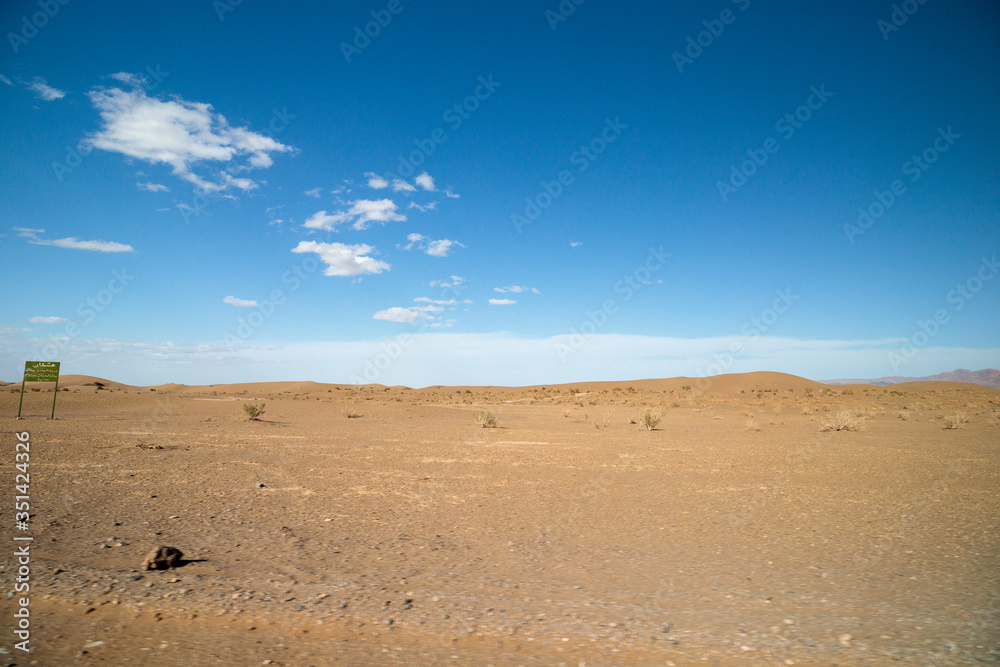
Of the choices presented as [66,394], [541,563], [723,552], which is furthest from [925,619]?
[66,394]

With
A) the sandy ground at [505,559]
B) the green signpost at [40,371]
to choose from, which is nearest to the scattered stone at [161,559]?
the sandy ground at [505,559]

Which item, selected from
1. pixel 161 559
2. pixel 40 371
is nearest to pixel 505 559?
pixel 161 559

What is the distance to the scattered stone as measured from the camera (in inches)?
215

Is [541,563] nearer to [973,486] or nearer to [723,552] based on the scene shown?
[723,552]

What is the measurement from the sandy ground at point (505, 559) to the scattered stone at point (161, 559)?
Result: 5.2 inches

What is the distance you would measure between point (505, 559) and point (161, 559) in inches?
150

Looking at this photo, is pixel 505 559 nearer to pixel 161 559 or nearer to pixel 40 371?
pixel 161 559

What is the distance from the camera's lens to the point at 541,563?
6148mm

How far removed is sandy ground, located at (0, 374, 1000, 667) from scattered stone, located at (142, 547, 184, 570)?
0.43ft

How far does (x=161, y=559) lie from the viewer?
551 centimetres

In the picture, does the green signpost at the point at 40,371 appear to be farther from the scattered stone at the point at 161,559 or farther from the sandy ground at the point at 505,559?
the scattered stone at the point at 161,559

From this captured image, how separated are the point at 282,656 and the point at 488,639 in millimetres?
1586

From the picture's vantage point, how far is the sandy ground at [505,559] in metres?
4.11

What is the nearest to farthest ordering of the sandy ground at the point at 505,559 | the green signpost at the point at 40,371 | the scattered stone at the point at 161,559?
the sandy ground at the point at 505,559 < the scattered stone at the point at 161,559 < the green signpost at the point at 40,371
